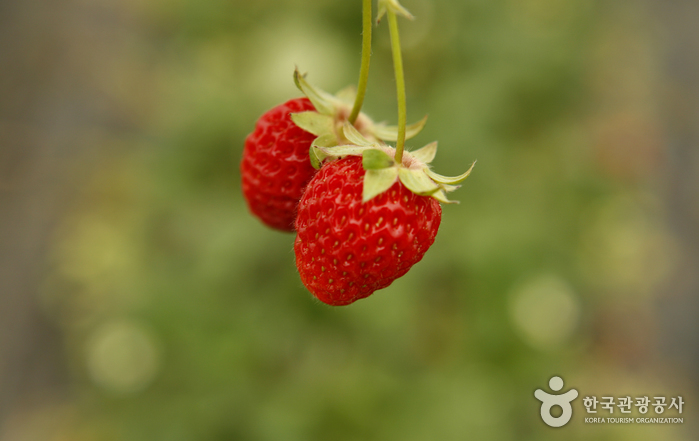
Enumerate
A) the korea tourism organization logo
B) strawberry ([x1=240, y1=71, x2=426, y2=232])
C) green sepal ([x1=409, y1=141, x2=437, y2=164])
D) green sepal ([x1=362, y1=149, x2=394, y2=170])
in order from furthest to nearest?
the korea tourism organization logo → strawberry ([x1=240, y1=71, x2=426, y2=232]) → green sepal ([x1=409, y1=141, x2=437, y2=164]) → green sepal ([x1=362, y1=149, x2=394, y2=170])

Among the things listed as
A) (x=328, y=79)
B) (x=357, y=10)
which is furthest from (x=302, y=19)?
(x=328, y=79)

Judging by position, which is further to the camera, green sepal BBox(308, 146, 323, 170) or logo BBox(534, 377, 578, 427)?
logo BBox(534, 377, 578, 427)

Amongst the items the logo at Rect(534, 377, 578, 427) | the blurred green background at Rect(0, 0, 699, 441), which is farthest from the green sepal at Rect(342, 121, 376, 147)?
the logo at Rect(534, 377, 578, 427)

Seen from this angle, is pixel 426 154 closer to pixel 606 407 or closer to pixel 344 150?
pixel 344 150

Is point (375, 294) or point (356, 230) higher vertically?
point (356, 230)

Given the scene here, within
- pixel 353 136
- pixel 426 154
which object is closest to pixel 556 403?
pixel 426 154

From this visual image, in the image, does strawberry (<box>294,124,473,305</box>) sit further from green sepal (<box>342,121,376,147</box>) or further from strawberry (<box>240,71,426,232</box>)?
strawberry (<box>240,71,426,232</box>)
